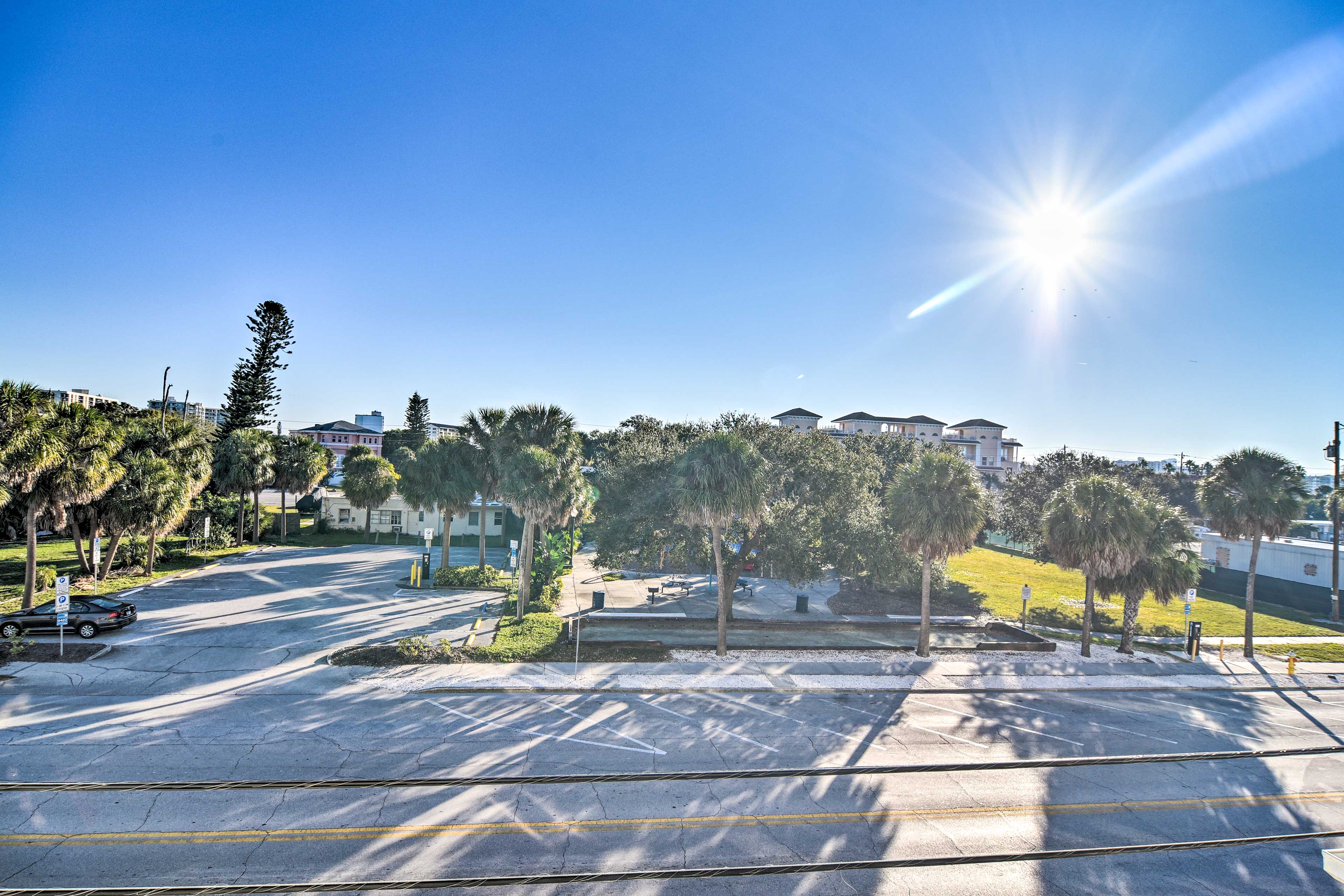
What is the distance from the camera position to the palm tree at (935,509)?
Answer: 21.3 metres

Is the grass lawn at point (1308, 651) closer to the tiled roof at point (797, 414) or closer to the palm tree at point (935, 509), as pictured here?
the palm tree at point (935, 509)

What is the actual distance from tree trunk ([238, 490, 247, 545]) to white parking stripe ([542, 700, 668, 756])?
35.8 m

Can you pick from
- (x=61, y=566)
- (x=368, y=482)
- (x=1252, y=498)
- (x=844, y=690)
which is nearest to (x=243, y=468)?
(x=368, y=482)

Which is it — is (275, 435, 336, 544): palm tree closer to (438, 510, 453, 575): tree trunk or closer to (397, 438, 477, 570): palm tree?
(397, 438, 477, 570): palm tree

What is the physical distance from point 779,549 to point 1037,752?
10.8 m

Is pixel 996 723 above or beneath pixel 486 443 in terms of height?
beneath

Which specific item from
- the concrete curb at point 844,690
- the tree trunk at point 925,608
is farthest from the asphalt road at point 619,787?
the tree trunk at point 925,608

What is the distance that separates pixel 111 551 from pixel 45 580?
2512mm

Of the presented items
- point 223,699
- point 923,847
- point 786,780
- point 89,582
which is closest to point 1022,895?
point 923,847

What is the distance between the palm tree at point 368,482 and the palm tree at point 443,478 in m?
12.9

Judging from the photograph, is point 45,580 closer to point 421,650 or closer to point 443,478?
point 443,478

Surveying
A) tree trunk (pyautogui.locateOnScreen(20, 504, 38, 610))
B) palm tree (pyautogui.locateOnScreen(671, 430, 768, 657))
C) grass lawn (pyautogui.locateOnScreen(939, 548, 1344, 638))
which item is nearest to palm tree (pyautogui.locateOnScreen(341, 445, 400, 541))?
tree trunk (pyautogui.locateOnScreen(20, 504, 38, 610))

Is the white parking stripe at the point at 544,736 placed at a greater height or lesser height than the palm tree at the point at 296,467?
lesser

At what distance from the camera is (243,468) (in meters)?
41.4
